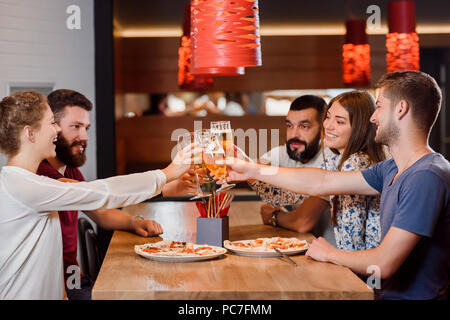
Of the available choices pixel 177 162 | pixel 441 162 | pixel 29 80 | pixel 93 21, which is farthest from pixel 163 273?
pixel 93 21

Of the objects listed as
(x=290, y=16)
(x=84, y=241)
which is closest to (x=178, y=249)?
(x=84, y=241)

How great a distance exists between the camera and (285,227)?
2.62 metres

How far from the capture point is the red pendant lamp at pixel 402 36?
402 cm

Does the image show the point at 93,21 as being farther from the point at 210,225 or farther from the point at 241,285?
the point at 241,285

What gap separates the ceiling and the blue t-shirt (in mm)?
→ 4687

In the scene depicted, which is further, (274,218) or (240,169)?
(274,218)

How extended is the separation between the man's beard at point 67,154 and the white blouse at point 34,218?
870 millimetres

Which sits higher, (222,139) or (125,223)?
(222,139)

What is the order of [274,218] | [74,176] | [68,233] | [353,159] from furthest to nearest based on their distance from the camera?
1. [74,176]
2. [274,218]
3. [68,233]
4. [353,159]

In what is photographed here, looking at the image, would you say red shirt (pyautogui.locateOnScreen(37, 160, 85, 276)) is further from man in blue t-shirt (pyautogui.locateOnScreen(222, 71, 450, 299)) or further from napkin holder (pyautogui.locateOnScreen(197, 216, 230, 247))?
man in blue t-shirt (pyautogui.locateOnScreen(222, 71, 450, 299))

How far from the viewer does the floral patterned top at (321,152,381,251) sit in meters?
2.30

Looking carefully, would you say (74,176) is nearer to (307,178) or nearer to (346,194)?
(307,178)

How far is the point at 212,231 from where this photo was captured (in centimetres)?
211

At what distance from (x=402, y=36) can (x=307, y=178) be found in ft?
7.45
